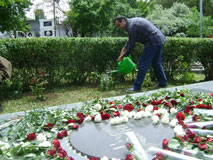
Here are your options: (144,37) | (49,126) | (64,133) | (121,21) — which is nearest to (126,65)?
A: (144,37)

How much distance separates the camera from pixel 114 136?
1991 millimetres

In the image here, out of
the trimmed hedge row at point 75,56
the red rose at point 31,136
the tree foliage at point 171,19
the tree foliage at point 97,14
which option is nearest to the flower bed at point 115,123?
the red rose at point 31,136

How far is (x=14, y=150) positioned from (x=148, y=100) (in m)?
1.90

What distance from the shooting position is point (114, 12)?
25109 millimetres

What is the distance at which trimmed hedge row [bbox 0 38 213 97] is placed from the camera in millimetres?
5180

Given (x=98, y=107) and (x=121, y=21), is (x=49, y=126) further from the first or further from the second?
(x=121, y=21)

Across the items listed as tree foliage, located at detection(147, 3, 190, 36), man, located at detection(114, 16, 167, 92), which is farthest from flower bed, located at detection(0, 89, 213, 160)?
tree foliage, located at detection(147, 3, 190, 36)

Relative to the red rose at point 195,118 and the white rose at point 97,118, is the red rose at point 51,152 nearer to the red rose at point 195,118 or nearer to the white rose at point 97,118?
the white rose at point 97,118

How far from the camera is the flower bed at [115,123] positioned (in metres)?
1.63

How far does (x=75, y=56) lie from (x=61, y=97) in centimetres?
134

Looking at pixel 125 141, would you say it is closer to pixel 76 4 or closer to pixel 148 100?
pixel 148 100

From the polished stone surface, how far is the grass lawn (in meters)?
2.28

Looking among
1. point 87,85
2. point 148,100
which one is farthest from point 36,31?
point 148,100

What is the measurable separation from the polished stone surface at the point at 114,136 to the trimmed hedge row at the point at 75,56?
11.6 ft
